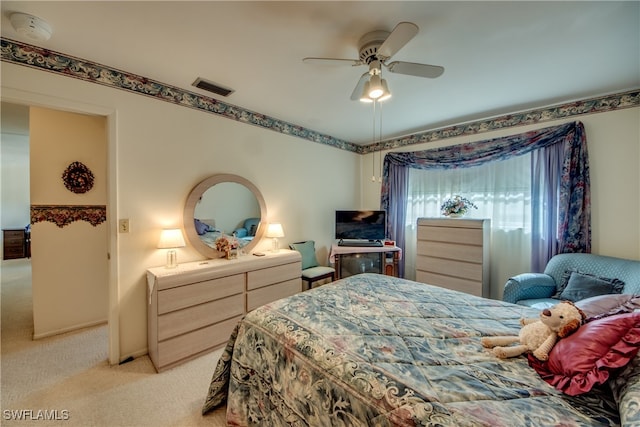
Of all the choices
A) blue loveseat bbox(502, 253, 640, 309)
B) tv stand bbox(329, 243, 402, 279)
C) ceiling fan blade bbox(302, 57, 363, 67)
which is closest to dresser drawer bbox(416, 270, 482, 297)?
tv stand bbox(329, 243, 402, 279)

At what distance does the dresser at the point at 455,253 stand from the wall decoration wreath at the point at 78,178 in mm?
4238

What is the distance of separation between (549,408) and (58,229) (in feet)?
13.3

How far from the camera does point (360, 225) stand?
408 cm

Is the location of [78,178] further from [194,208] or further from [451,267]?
[451,267]

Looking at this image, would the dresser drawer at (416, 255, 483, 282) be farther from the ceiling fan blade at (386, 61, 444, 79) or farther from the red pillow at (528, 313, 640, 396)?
the ceiling fan blade at (386, 61, 444, 79)

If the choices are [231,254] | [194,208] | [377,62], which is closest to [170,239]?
[194,208]

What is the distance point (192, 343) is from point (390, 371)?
1.94 meters

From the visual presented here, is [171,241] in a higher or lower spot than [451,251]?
higher

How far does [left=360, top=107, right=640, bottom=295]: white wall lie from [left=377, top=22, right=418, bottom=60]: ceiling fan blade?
→ 2.67 meters

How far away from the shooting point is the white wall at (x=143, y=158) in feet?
6.41

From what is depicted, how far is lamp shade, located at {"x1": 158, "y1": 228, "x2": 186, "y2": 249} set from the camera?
87.8 inches

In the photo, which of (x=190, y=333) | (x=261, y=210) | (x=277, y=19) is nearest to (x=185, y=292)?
(x=190, y=333)

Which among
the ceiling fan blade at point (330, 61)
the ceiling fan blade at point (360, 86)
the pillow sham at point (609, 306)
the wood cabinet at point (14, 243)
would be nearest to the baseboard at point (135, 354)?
the ceiling fan blade at point (330, 61)

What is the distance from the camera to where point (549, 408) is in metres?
0.83
